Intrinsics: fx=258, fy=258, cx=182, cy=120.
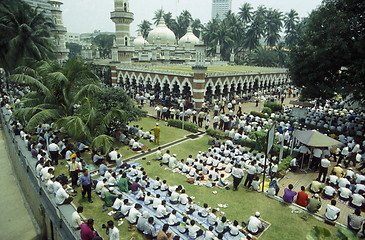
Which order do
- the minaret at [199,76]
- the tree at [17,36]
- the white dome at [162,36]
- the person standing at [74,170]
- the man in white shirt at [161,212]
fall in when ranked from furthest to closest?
the white dome at [162,36] < the minaret at [199,76] < the tree at [17,36] < the person standing at [74,170] < the man in white shirt at [161,212]

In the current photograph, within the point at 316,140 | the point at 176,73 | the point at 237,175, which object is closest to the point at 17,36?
the point at 176,73

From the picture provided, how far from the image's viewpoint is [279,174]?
12938 millimetres

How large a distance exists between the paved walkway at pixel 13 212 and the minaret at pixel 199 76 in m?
17.3

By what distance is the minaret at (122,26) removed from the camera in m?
40.6

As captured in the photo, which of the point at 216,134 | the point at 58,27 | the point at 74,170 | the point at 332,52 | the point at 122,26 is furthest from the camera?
the point at 58,27

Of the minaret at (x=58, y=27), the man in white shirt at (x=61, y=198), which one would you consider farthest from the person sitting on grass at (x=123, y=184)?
the minaret at (x=58, y=27)

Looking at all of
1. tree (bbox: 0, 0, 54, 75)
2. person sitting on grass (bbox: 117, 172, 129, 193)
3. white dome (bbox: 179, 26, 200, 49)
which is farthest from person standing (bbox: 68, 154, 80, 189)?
white dome (bbox: 179, 26, 200, 49)

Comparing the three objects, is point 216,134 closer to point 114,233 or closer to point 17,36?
point 114,233

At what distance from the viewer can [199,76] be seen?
26.6 meters

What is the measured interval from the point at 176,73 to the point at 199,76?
3750 mm

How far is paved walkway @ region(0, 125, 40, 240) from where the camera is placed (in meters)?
11.8

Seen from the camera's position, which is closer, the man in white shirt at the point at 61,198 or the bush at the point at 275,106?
the man in white shirt at the point at 61,198

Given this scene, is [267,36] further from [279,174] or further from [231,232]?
[231,232]

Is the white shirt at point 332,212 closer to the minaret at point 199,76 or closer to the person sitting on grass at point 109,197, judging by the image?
the person sitting on grass at point 109,197
